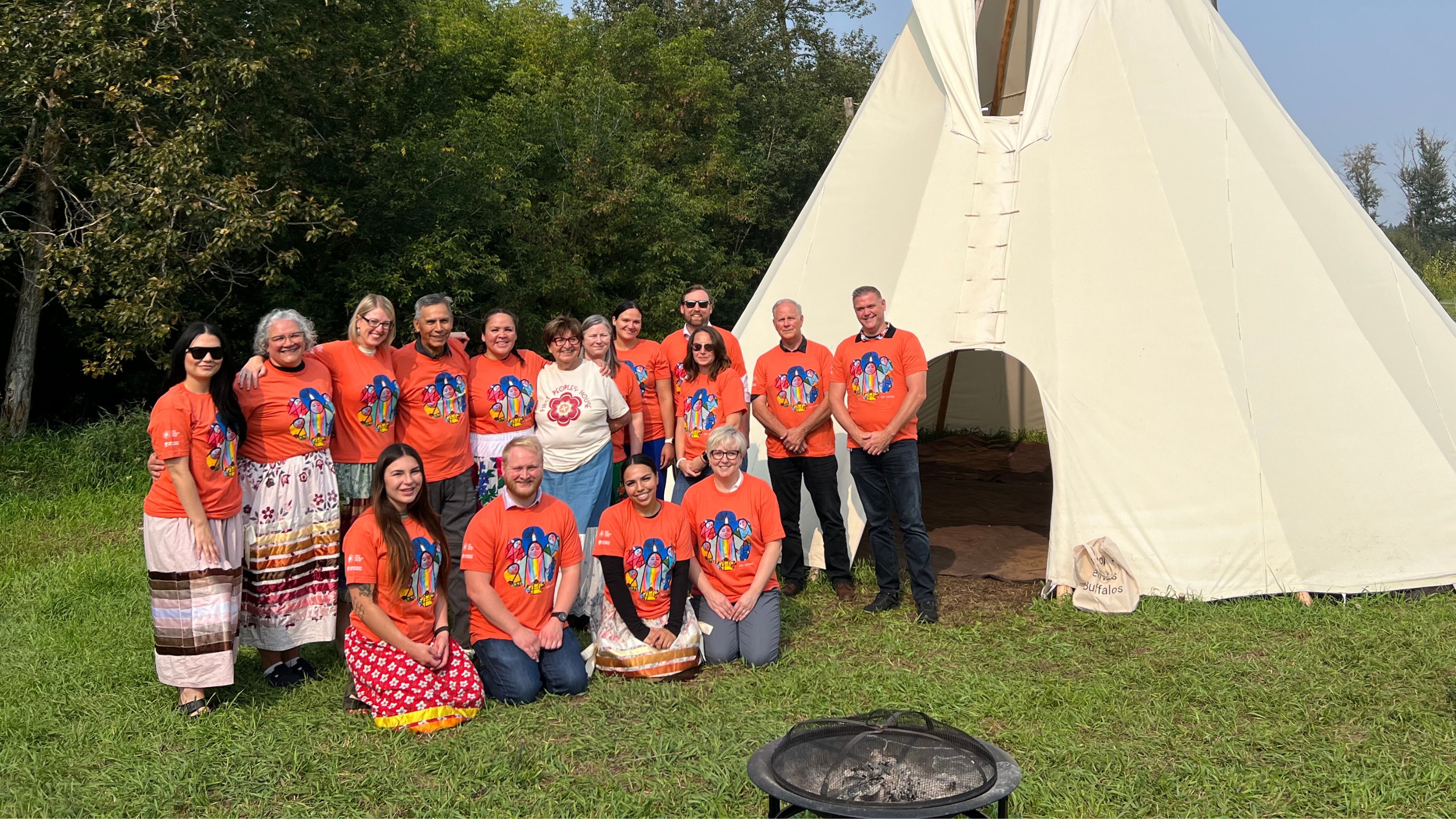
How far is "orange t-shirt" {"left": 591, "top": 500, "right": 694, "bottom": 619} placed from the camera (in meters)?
4.10

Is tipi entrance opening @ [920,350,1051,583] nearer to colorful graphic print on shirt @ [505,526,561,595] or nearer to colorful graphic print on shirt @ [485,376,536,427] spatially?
colorful graphic print on shirt @ [485,376,536,427]

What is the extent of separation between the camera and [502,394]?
462 centimetres

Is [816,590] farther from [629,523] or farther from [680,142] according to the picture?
[680,142]

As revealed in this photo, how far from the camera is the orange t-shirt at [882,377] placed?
492 centimetres

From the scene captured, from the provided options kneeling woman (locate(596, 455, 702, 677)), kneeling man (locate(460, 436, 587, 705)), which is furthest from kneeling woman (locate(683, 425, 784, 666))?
kneeling man (locate(460, 436, 587, 705))

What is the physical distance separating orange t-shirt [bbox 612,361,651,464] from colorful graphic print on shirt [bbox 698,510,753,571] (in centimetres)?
66

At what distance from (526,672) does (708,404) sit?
64.1 inches

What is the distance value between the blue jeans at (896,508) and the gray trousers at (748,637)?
2.78 ft

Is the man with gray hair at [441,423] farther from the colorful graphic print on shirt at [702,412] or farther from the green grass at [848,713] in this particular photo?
the colorful graphic print on shirt at [702,412]

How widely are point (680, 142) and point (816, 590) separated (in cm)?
1527

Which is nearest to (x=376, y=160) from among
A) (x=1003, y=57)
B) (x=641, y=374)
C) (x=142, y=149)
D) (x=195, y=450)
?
(x=142, y=149)

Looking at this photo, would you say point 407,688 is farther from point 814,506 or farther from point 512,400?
point 814,506

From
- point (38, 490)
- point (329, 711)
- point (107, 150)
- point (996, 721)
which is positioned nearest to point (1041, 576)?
point (996, 721)

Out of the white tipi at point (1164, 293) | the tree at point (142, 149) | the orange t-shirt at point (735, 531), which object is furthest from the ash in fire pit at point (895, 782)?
the tree at point (142, 149)
